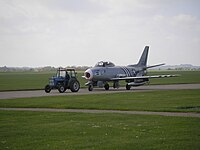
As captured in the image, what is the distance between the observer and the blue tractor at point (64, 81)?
41.3 meters

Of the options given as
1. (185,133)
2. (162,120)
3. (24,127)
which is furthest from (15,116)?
(185,133)

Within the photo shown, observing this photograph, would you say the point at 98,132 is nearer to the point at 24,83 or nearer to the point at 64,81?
the point at 64,81

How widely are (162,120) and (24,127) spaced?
5.95 meters

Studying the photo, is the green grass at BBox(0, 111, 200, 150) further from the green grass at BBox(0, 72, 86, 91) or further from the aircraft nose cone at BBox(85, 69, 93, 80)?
the green grass at BBox(0, 72, 86, 91)

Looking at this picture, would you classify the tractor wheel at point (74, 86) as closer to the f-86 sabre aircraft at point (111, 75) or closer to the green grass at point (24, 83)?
the f-86 sabre aircraft at point (111, 75)

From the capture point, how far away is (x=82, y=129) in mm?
15188

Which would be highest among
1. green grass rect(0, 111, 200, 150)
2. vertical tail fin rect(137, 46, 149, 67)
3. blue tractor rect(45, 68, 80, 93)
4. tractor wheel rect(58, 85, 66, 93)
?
vertical tail fin rect(137, 46, 149, 67)

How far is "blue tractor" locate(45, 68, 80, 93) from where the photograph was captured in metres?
41.3

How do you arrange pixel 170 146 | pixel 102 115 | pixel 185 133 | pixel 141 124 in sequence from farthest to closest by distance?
pixel 102 115 < pixel 141 124 < pixel 185 133 < pixel 170 146

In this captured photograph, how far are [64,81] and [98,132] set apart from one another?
27946 millimetres

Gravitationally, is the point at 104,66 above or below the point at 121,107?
above

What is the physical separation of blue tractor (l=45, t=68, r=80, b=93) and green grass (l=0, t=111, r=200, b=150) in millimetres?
21750

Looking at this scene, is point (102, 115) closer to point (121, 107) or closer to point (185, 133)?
→ point (121, 107)

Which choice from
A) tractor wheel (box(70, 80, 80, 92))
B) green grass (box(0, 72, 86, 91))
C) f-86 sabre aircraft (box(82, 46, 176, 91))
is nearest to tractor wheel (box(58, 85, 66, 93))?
tractor wheel (box(70, 80, 80, 92))
